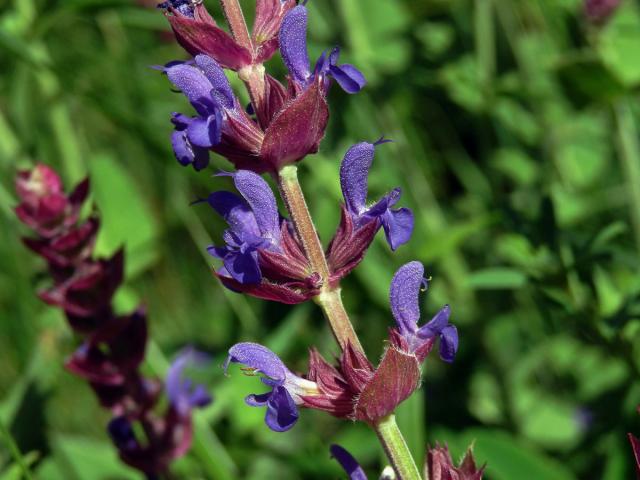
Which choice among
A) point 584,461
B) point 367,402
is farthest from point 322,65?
point 584,461

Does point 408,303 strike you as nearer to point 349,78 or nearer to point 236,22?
point 349,78

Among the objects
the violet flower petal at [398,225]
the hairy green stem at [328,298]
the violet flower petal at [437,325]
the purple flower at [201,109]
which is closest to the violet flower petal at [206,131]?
the purple flower at [201,109]

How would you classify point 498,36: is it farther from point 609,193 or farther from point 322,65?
point 322,65

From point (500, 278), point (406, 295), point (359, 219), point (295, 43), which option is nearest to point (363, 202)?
point (359, 219)

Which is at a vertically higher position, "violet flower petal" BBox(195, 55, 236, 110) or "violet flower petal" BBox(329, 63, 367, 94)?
"violet flower petal" BBox(195, 55, 236, 110)

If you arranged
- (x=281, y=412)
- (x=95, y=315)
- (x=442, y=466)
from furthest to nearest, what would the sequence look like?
1. (x=95, y=315)
2. (x=442, y=466)
3. (x=281, y=412)

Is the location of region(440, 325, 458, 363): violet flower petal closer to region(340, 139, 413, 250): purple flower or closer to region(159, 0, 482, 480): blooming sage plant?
region(159, 0, 482, 480): blooming sage plant

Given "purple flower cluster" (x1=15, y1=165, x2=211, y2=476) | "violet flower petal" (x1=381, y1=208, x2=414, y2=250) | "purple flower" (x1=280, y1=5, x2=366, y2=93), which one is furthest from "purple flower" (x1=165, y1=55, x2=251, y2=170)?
"purple flower cluster" (x1=15, y1=165, x2=211, y2=476)
